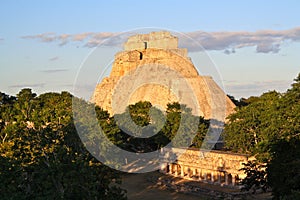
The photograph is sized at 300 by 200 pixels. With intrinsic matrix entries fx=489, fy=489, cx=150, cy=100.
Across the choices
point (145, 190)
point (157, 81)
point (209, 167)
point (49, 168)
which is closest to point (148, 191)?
point (145, 190)

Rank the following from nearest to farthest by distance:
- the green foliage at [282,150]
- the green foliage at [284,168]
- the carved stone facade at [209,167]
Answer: the green foliage at [284,168] → the green foliage at [282,150] → the carved stone facade at [209,167]

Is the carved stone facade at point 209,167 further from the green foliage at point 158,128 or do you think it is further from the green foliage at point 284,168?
the green foliage at point 284,168

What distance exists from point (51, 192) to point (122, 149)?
21.3 m

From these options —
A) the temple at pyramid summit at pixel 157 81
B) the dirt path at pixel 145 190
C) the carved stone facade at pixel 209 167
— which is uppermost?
the temple at pyramid summit at pixel 157 81

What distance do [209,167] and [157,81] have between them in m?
23.7

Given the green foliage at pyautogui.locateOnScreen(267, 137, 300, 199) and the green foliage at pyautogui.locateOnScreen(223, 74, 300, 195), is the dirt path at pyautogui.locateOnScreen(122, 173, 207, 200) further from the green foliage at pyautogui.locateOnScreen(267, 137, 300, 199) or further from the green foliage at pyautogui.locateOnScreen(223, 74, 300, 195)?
the green foliage at pyautogui.locateOnScreen(267, 137, 300, 199)

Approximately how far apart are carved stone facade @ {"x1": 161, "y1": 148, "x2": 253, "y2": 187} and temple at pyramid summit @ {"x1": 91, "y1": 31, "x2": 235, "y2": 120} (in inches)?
551

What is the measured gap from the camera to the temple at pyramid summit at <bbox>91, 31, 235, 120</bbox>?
54.0 metres

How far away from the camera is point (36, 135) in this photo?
20.5 m

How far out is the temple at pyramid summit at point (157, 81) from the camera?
A: 5400 centimetres

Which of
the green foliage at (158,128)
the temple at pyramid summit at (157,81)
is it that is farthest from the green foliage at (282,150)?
the temple at pyramid summit at (157,81)

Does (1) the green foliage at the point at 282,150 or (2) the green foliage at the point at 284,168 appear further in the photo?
(1) the green foliage at the point at 282,150

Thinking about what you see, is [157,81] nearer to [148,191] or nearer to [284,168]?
[148,191]

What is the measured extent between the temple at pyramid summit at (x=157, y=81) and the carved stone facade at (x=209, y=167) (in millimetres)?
13991
